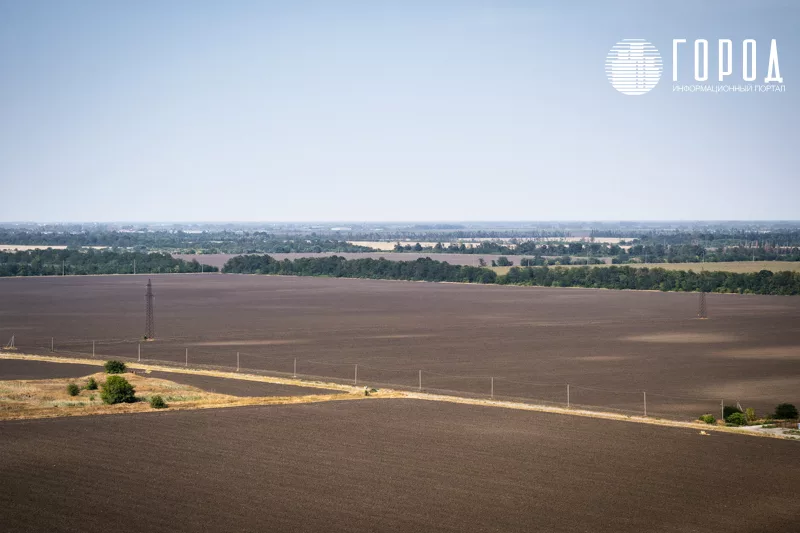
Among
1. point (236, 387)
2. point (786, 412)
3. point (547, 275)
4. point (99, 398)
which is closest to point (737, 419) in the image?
point (786, 412)

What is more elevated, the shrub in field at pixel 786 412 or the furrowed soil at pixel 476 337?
the shrub in field at pixel 786 412

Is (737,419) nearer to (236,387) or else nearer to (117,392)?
(236,387)

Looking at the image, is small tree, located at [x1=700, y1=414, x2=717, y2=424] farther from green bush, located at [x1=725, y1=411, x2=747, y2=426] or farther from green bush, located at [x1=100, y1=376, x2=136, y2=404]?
green bush, located at [x1=100, y1=376, x2=136, y2=404]

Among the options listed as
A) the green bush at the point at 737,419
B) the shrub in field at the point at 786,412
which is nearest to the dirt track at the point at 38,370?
the green bush at the point at 737,419

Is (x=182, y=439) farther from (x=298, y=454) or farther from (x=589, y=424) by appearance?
(x=589, y=424)

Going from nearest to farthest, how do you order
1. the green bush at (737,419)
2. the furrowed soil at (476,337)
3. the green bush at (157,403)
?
the green bush at (737,419), the green bush at (157,403), the furrowed soil at (476,337)

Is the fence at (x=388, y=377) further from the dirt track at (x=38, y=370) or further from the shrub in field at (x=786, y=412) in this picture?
the dirt track at (x=38, y=370)

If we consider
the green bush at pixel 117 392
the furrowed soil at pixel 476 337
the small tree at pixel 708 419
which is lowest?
the furrowed soil at pixel 476 337
